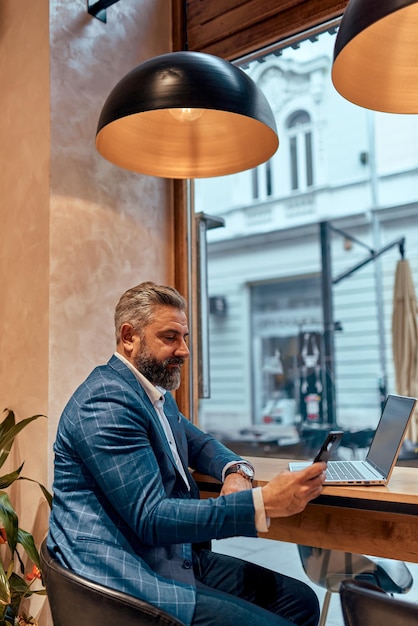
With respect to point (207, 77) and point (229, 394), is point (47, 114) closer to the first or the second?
point (207, 77)

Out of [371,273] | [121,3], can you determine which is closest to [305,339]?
[371,273]

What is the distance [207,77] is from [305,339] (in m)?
8.12

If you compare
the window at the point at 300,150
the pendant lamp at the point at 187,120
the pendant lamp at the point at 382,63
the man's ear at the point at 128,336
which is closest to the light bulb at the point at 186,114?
the pendant lamp at the point at 187,120

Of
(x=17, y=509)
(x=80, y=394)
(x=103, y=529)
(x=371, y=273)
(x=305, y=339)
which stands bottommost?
(x=17, y=509)

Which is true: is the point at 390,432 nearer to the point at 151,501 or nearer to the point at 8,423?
the point at 151,501

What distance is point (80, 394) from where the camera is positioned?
1598mm

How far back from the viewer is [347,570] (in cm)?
227

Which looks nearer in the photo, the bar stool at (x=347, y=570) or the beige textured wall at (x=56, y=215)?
the bar stool at (x=347, y=570)

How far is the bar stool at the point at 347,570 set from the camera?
2.15 metres

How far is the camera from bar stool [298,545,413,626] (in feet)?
7.05

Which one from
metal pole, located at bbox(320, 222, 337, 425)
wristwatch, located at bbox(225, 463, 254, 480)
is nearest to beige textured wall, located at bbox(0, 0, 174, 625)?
wristwatch, located at bbox(225, 463, 254, 480)

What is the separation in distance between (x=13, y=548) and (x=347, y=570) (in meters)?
1.19

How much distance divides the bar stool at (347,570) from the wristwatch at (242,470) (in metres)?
0.61

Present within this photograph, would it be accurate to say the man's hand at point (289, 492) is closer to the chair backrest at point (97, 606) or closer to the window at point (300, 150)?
the chair backrest at point (97, 606)
